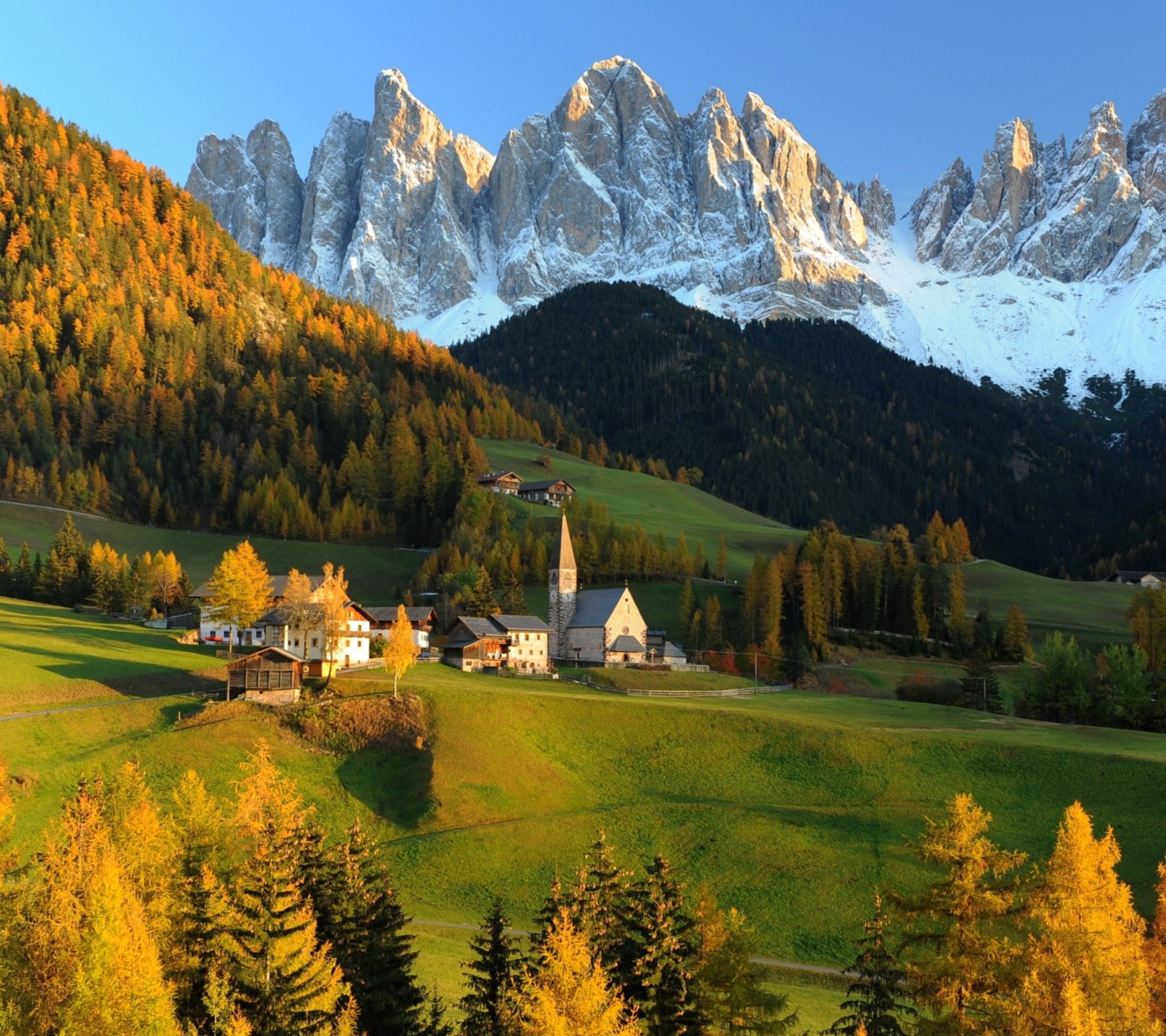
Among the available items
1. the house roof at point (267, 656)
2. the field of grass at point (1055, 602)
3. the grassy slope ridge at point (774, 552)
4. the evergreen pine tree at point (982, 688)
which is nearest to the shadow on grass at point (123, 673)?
the house roof at point (267, 656)

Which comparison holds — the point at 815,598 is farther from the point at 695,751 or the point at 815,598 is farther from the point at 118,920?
the point at 118,920

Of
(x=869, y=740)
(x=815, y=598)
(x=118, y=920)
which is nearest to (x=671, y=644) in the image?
(x=815, y=598)

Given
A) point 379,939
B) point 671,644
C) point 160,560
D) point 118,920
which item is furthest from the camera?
point 160,560

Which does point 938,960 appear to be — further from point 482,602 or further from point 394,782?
point 482,602

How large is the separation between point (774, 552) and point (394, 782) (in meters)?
107

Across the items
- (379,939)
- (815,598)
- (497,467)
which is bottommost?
(379,939)

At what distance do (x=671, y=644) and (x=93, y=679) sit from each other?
5692 centimetres

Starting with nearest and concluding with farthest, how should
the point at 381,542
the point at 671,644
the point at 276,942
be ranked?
the point at 276,942, the point at 671,644, the point at 381,542

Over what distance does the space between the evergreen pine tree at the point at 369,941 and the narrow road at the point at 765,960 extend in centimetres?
858

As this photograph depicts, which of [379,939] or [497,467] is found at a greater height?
[497,467]

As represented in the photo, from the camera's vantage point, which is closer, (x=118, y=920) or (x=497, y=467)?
(x=118, y=920)

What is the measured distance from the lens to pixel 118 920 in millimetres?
28250

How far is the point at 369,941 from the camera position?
120 ft

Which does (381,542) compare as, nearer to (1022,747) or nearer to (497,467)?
(497,467)
